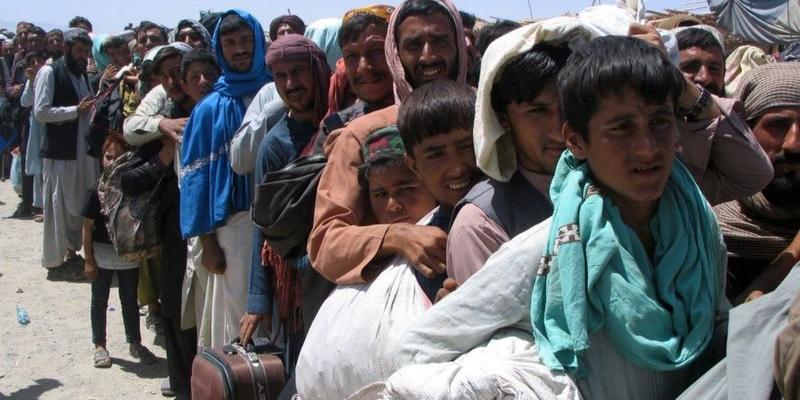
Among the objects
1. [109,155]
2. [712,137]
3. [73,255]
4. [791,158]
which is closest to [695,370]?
[712,137]

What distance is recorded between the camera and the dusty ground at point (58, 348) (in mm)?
5273

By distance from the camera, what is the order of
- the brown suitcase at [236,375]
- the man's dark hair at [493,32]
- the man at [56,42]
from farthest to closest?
the man at [56,42] < the man's dark hair at [493,32] < the brown suitcase at [236,375]

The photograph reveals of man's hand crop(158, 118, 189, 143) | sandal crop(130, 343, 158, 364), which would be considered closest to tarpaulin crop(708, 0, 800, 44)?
sandal crop(130, 343, 158, 364)

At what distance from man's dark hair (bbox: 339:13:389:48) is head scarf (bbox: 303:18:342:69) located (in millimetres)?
1585

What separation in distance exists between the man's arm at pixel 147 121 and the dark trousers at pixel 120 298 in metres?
1.09

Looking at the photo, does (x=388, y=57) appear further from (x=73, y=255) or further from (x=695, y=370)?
(x=73, y=255)

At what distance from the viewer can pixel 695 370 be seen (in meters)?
1.66

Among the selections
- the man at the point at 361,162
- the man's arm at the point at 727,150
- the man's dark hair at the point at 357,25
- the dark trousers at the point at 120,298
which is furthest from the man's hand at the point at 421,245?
the dark trousers at the point at 120,298

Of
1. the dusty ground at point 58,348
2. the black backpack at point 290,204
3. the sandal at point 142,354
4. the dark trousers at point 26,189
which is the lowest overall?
the dark trousers at point 26,189

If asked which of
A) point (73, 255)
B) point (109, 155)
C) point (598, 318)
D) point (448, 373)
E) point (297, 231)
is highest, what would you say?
point (598, 318)

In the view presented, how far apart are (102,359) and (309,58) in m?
3.13

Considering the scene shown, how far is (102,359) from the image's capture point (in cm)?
559

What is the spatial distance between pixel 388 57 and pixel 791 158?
1353 millimetres

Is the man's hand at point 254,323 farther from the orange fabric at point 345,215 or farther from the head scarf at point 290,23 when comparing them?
the head scarf at point 290,23
